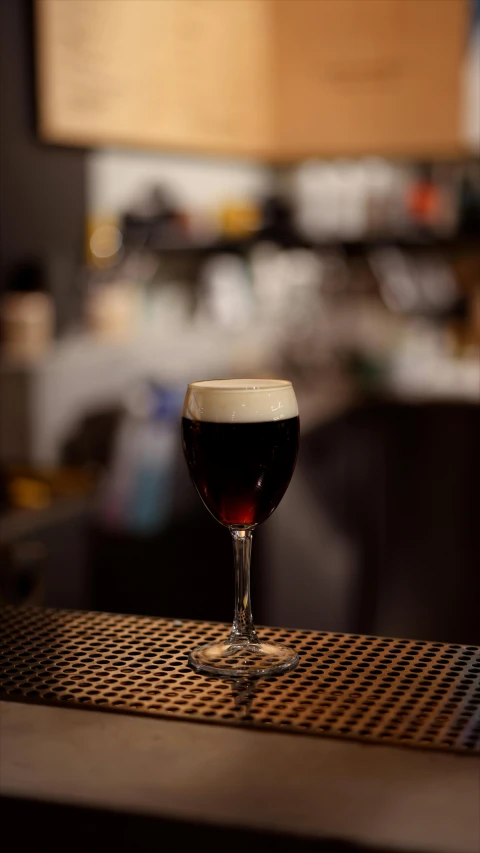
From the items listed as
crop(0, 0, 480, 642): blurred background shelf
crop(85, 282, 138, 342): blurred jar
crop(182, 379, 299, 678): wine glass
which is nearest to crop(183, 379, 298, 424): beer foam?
crop(182, 379, 299, 678): wine glass

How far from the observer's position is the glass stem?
74 cm

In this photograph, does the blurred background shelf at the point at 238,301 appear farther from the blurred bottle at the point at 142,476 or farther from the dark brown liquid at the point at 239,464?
the dark brown liquid at the point at 239,464

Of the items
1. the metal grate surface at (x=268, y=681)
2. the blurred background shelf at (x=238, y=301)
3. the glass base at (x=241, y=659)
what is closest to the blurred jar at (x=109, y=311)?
the blurred background shelf at (x=238, y=301)

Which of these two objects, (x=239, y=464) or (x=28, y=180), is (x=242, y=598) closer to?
(x=239, y=464)

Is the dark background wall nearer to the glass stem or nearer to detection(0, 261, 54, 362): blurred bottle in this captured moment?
detection(0, 261, 54, 362): blurred bottle

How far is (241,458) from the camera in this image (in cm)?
76

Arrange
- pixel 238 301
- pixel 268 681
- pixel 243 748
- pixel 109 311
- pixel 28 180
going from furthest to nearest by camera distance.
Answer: pixel 238 301, pixel 109 311, pixel 28 180, pixel 268 681, pixel 243 748

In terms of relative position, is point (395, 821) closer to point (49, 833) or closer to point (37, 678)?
point (49, 833)

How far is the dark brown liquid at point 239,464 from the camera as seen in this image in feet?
2.48

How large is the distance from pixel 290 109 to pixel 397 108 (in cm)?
32

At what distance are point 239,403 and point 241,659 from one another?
175 millimetres

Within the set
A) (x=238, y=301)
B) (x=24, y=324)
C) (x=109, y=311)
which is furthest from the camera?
(x=238, y=301)

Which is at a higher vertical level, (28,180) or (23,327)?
(28,180)

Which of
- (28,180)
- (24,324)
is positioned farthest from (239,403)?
(28,180)
